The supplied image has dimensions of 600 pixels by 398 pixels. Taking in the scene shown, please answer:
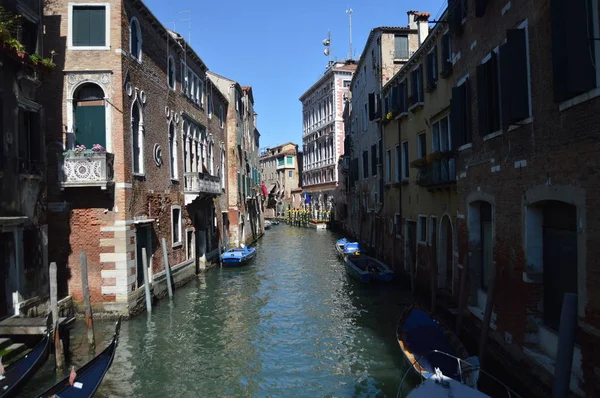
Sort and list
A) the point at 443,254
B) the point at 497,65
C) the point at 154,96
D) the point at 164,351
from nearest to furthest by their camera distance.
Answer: the point at 497,65 → the point at 164,351 → the point at 443,254 → the point at 154,96

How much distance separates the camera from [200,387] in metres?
7.85

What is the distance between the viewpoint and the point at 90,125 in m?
11.2

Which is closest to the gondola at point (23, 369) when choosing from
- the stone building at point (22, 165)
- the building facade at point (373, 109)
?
the stone building at point (22, 165)

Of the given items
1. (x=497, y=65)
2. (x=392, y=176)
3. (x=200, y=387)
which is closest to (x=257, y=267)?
(x=392, y=176)

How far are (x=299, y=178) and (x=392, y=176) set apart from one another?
43391 mm

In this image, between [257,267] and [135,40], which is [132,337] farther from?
[257,267]

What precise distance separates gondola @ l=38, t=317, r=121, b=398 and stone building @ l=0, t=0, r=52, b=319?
2471mm

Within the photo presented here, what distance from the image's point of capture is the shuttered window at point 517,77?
6.51 m

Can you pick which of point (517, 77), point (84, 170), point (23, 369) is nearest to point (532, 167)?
point (517, 77)

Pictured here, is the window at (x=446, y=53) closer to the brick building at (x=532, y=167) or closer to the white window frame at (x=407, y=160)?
the brick building at (x=532, y=167)

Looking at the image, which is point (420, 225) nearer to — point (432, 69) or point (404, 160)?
point (404, 160)

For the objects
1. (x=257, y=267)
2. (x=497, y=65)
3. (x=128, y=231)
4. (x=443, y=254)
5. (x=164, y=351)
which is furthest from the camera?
(x=257, y=267)

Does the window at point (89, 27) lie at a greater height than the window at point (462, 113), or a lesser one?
greater

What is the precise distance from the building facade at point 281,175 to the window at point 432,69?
4677 centimetres
